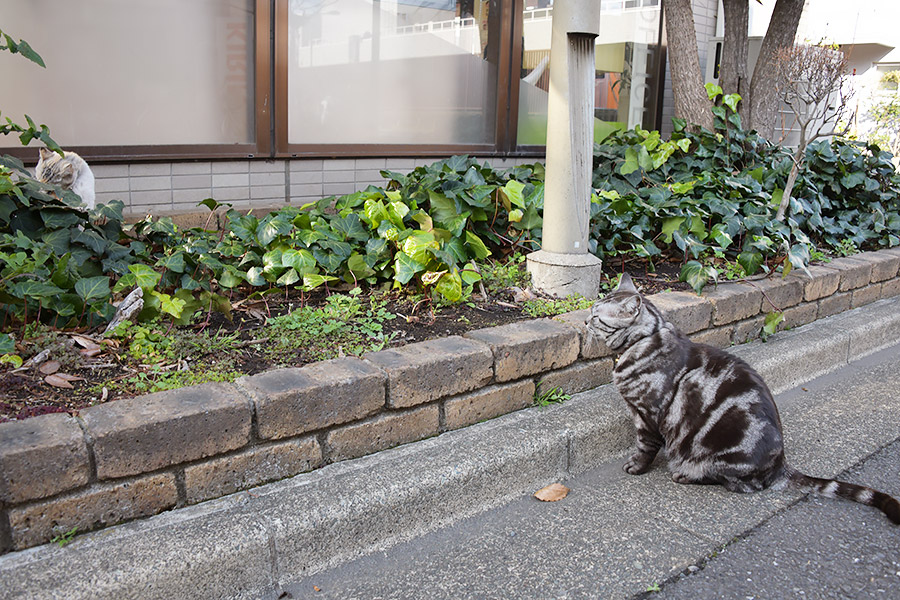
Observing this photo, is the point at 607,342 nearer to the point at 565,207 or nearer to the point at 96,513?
the point at 565,207

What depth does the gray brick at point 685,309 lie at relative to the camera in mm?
3895

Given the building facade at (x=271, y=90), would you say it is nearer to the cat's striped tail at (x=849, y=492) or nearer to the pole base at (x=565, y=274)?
the pole base at (x=565, y=274)

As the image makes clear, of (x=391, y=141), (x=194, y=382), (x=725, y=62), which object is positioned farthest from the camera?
(x=725, y=62)

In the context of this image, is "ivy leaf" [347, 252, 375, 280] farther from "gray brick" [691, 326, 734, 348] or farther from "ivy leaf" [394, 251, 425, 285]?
"gray brick" [691, 326, 734, 348]

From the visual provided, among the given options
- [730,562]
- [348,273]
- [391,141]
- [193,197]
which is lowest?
[730,562]

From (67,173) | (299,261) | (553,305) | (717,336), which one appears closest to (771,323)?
(717,336)

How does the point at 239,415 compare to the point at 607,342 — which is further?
the point at 607,342

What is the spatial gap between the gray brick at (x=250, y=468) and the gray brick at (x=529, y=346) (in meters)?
0.91

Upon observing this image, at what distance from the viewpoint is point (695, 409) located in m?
2.95

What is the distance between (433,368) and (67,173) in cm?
241

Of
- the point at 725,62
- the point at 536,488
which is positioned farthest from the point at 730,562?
the point at 725,62

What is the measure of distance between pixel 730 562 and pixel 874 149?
18.9ft

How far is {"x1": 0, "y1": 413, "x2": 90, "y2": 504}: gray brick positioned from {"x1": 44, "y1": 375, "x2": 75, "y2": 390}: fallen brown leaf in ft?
1.22

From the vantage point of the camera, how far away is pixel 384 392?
281cm
